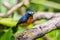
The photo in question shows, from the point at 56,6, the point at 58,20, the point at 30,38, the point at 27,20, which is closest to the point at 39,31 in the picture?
the point at 30,38

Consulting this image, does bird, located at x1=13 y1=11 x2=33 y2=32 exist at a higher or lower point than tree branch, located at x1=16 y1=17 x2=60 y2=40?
lower

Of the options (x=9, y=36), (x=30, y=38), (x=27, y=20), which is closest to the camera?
(x=30, y=38)

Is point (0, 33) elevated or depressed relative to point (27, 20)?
depressed

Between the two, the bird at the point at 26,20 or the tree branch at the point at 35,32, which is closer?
the tree branch at the point at 35,32

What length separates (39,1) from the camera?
79.1 inches

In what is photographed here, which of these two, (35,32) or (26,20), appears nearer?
(35,32)

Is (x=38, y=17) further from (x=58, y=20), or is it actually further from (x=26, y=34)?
(x=26, y=34)

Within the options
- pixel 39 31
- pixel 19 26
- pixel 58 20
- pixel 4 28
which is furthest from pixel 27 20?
pixel 39 31

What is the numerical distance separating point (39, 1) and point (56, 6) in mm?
164

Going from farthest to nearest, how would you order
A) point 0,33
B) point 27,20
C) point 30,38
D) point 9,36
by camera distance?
point 0,33 < point 27,20 < point 9,36 < point 30,38

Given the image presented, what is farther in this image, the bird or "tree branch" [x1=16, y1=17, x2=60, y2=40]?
the bird

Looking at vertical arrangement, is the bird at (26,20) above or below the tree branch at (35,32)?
below

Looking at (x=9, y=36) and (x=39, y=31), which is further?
(x=9, y=36)

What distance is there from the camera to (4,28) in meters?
1.65
